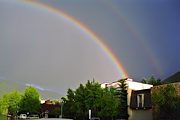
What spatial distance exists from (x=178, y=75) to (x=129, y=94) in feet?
32.4

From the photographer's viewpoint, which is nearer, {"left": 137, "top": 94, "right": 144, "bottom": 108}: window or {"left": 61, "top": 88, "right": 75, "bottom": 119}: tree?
{"left": 137, "top": 94, "right": 144, "bottom": 108}: window

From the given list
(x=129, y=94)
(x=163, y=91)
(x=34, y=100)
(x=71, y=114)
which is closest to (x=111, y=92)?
(x=129, y=94)

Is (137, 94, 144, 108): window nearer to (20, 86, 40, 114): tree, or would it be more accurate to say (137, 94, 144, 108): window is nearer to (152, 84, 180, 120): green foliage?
(152, 84, 180, 120): green foliage

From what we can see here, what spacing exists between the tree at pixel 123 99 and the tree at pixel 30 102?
40.3m

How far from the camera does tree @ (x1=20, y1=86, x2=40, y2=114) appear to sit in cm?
9069

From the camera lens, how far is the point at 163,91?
3762 cm

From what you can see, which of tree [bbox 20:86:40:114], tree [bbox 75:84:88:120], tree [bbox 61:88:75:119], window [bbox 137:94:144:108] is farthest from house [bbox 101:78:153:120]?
tree [bbox 20:86:40:114]

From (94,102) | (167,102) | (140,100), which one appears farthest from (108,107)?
(167,102)

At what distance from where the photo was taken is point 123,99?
55.9m

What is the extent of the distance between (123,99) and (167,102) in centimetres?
1978

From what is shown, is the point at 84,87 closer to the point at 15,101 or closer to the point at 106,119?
the point at 106,119

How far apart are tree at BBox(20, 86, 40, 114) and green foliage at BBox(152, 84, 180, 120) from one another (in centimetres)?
5871

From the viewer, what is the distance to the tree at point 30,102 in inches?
3570

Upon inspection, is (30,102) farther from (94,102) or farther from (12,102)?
(94,102)
